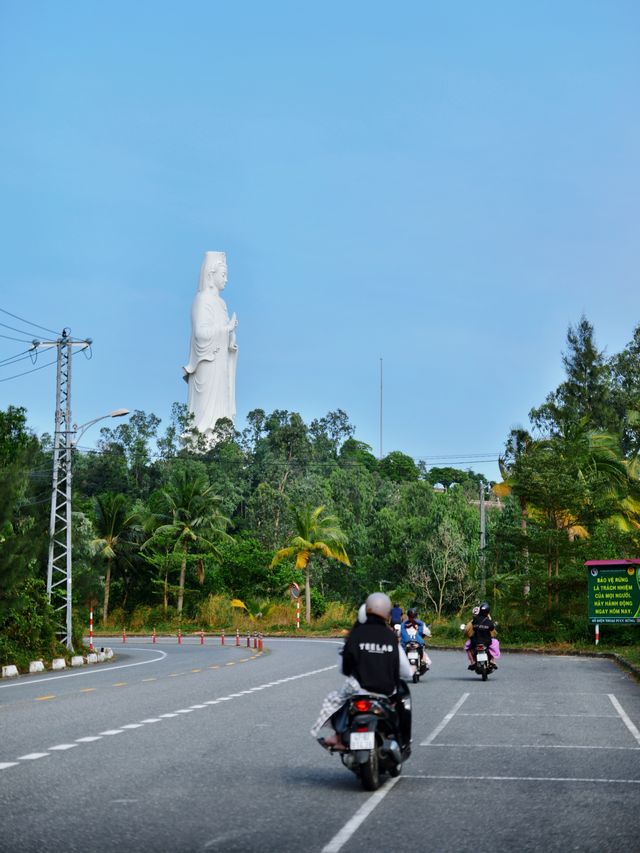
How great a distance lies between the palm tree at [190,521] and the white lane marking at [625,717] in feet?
169

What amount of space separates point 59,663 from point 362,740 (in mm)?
25626

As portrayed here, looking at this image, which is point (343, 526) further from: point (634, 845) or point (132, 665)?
point (634, 845)

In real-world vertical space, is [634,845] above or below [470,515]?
below

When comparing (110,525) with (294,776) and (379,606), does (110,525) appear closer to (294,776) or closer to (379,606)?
(294,776)

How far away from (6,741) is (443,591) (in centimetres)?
5606

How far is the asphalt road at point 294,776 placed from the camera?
26.4ft

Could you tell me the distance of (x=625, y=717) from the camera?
1733 cm

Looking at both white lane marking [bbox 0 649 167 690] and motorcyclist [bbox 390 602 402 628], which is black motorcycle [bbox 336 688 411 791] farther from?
white lane marking [bbox 0 649 167 690]

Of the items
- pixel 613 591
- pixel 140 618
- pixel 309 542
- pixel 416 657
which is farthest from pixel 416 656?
pixel 140 618

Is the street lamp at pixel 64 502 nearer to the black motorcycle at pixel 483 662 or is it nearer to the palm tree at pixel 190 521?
the black motorcycle at pixel 483 662

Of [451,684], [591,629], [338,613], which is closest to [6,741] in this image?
[451,684]

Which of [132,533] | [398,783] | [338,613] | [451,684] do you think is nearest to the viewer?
[398,783]

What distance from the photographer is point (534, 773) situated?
1118cm

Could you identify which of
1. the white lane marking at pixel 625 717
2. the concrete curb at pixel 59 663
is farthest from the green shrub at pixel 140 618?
the white lane marking at pixel 625 717
